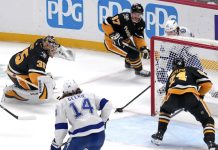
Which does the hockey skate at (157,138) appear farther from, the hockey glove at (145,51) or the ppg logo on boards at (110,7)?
the ppg logo on boards at (110,7)

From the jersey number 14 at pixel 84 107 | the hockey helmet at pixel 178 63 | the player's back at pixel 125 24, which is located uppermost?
the player's back at pixel 125 24

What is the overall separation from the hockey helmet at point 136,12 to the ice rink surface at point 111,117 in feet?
2.21

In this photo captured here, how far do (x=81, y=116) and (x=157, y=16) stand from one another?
375 centimetres

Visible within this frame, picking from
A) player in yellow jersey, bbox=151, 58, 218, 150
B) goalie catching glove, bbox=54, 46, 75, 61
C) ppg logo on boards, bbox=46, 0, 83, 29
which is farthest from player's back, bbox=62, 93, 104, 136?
ppg logo on boards, bbox=46, 0, 83, 29

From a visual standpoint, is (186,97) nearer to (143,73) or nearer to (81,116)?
(81,116)

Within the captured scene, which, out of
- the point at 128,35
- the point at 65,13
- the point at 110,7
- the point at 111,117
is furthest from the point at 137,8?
the point at 65,13

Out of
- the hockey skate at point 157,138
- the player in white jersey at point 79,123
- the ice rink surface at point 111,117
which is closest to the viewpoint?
the player in white jersey at point 79,123

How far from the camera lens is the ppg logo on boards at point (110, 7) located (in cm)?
979

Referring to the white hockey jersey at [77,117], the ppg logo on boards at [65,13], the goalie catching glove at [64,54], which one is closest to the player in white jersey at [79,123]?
the white hockey jersey at [77,117]

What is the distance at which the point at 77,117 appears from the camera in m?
5.94

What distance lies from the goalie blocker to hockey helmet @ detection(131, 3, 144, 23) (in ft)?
4.22

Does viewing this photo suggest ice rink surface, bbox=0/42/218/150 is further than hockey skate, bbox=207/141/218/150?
Yes

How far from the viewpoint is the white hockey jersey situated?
592cm

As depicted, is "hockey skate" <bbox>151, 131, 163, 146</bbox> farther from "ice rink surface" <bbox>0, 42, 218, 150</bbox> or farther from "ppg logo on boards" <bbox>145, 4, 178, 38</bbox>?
"ppg logo on boards" <bbox>145, 4, 178, 38</bbox>
